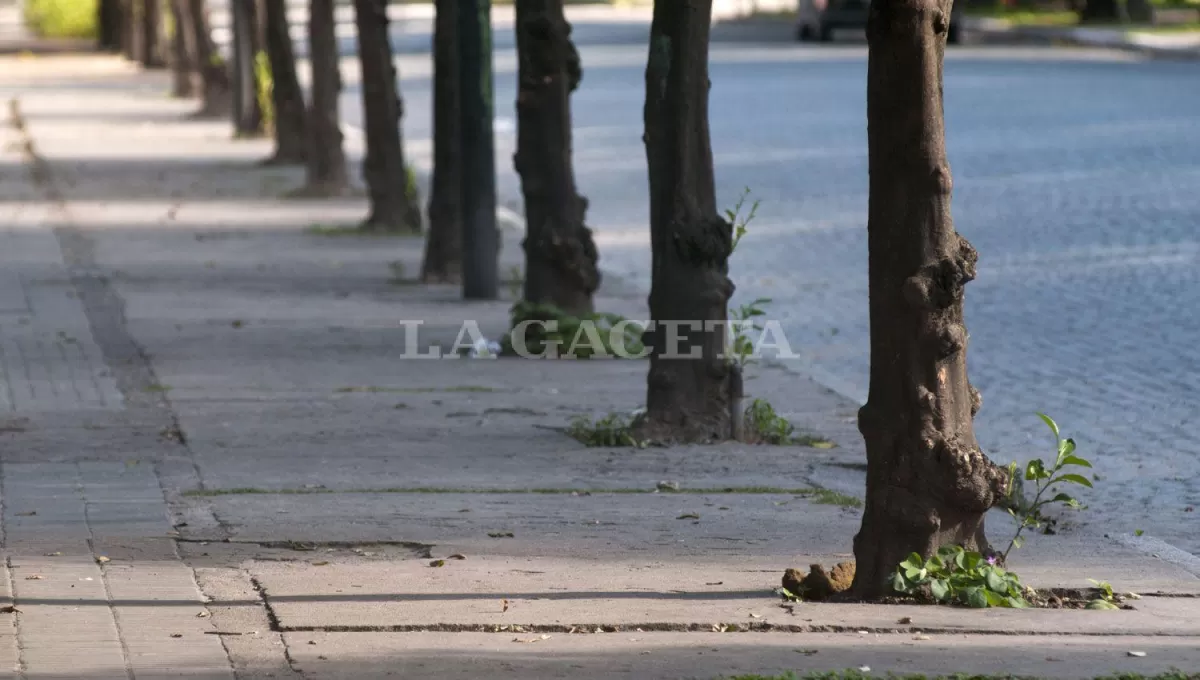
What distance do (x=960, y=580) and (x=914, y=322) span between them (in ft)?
2.69

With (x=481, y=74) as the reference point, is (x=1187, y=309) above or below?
below

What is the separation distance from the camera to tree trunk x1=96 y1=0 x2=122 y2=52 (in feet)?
184

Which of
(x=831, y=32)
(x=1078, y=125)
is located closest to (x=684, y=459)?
(x=1078, y=125)

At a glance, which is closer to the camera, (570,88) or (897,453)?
(897,453)

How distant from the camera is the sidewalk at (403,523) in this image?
220 inches

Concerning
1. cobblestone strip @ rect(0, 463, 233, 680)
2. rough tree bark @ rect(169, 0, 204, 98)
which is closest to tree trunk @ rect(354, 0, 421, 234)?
cobblestone strip @ rect(0, 463, 233, 680)

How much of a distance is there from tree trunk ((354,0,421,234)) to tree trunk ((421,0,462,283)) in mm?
2502

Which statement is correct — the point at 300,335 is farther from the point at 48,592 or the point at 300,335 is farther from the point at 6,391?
the point at 48,592

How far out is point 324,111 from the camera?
69.1ft

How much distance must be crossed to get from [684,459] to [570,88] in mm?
3940

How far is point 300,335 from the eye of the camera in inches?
488

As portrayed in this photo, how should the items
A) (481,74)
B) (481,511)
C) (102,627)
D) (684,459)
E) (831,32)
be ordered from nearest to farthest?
(102,627)
(481,511)
(684,459)
(481,74)
(831,32)

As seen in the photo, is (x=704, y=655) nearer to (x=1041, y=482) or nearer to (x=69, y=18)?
(x=1041, y=482)

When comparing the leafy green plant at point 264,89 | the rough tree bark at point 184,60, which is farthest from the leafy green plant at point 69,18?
the leafy green plant at point 264,89
